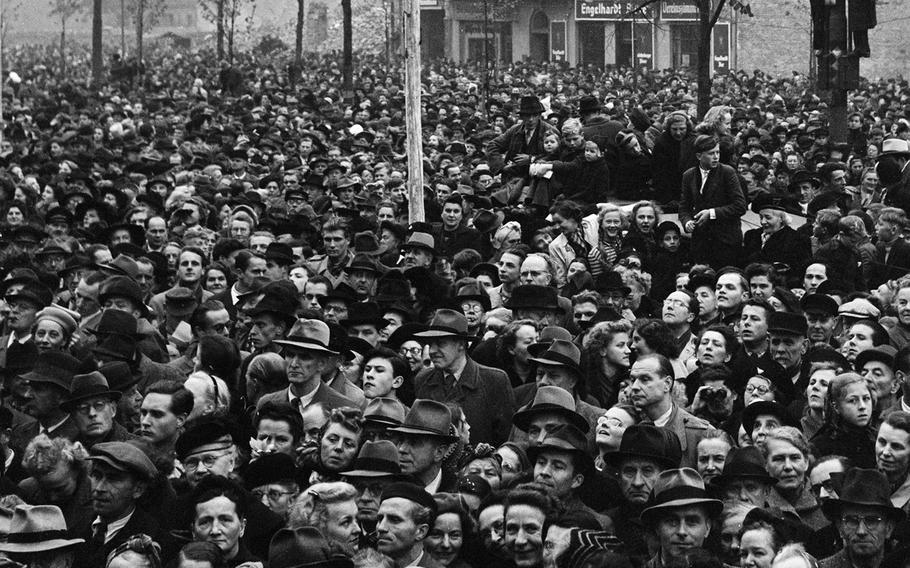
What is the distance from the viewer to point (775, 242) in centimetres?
1411

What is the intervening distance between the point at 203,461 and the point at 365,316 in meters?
3.16

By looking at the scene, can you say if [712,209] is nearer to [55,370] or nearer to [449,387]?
[449,387]

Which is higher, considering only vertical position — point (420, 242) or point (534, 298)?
point (420, 242)

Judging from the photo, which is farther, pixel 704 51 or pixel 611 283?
pixel 704 51

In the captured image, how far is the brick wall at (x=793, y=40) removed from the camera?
5884 cm

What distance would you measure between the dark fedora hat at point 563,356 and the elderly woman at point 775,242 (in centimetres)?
430

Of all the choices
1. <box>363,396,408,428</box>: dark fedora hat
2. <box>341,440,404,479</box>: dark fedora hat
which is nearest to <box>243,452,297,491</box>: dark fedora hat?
<box>341,440,404,479</box>: dark fedora hat

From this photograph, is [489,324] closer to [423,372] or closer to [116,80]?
[423,372]

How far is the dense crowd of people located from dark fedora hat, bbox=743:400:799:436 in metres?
0.02

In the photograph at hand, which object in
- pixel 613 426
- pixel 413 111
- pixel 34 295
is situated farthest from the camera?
pixel 413 111

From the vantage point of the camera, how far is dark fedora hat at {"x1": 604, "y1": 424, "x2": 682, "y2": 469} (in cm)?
806

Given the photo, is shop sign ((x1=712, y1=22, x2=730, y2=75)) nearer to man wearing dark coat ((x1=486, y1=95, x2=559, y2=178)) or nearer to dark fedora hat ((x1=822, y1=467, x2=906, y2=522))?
man wearing dark coat ((x1=486, y1=95, x2=559, y2=178))

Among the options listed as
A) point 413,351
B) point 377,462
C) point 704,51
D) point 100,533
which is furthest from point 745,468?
point 704,51

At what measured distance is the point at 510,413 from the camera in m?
9.93
